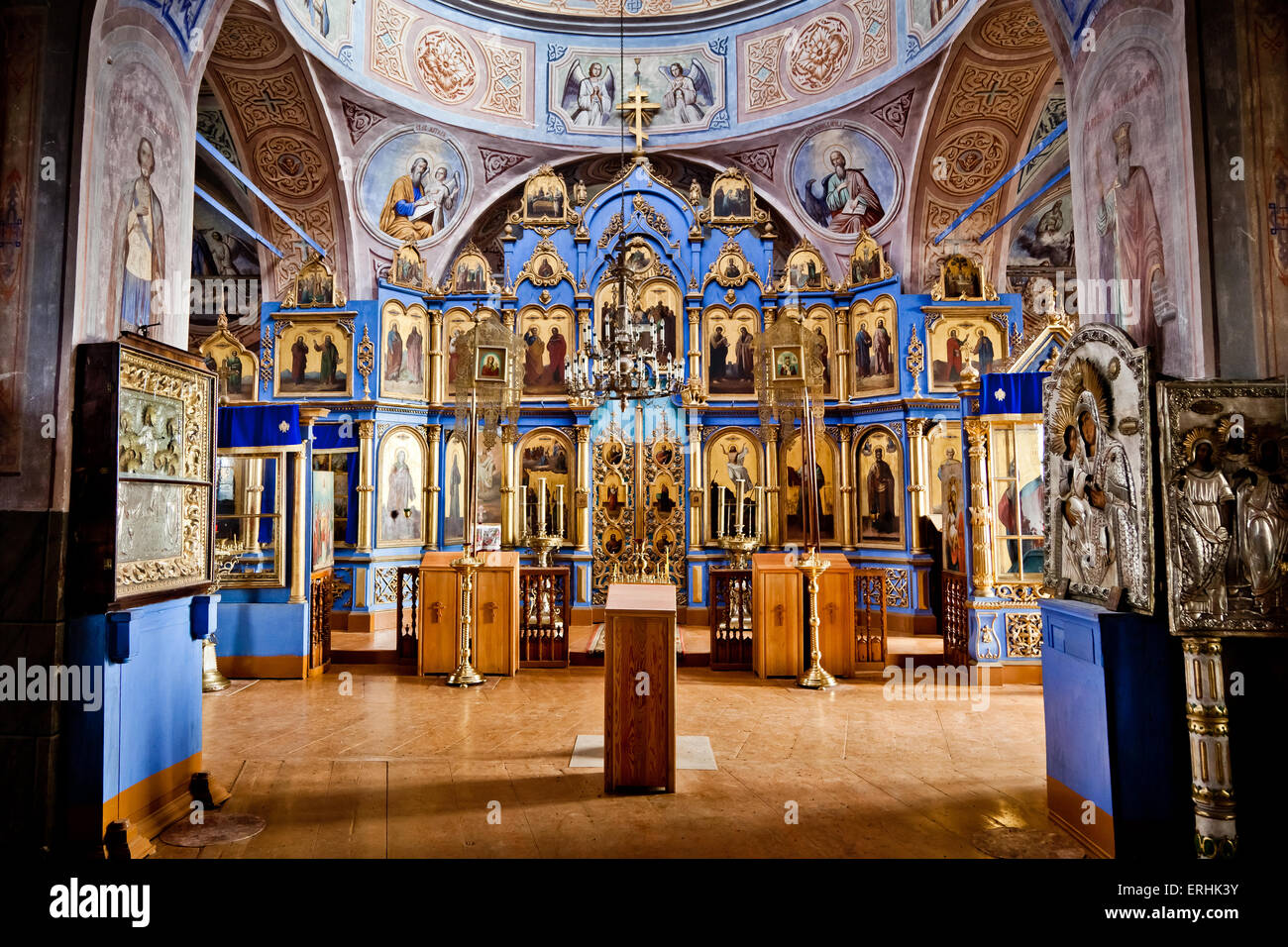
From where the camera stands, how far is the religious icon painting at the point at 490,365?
8.38 meters

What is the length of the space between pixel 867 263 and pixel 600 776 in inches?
363

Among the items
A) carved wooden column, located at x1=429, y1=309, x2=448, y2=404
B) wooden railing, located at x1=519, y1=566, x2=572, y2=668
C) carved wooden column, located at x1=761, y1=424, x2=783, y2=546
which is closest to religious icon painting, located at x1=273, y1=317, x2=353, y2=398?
carved wooden column, located at x1=429, y1=309, x2=448, y2=404

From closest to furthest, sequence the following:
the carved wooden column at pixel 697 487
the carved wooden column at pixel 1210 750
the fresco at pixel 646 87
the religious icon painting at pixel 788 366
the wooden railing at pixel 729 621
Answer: the carved wooden column at pixel 1210 750 < the wooden railing at pixel 729 621 < the religious icon painting at pixel 788 366 < the carved wooden column at pixel 697 487 < the fresco at pixel 646 87

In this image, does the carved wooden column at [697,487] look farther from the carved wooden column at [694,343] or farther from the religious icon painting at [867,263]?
the religious icon painting at [867,263]

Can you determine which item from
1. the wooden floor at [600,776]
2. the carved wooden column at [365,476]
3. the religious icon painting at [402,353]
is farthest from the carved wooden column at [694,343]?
the wooden floor at [600,776]

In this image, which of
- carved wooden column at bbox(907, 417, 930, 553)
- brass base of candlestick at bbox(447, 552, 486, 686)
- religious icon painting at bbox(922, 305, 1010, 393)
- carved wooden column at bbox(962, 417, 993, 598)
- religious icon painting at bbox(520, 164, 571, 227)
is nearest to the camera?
brass base of candlestick at bbox(447, 552, 486, 686)

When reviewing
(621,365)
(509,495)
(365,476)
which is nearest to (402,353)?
(365,476)

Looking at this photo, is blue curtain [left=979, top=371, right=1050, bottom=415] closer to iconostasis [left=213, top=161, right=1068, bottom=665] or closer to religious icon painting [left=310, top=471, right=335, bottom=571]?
iconostasis [left=213, top=161, right=1068, bottom=665]

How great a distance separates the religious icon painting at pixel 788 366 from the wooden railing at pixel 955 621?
3.07m

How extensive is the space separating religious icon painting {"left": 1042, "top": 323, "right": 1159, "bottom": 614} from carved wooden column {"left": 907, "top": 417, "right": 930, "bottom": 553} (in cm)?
630

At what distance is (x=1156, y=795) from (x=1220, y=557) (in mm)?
1236

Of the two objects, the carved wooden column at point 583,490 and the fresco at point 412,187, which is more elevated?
the fresco at point 412,187

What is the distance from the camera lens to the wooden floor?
3.84 m
